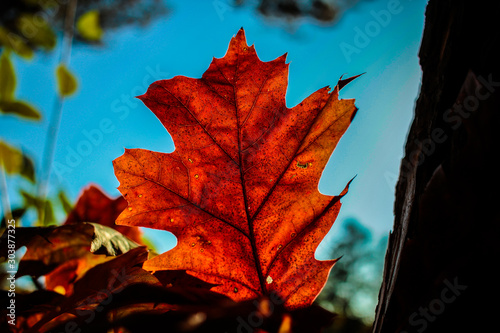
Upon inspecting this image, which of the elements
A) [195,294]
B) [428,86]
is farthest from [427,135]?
[195,294]

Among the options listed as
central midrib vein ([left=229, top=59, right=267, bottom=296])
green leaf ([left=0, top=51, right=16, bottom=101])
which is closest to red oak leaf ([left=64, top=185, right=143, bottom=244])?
green leaf ([left=0, top=51, right=16, bottom=101])

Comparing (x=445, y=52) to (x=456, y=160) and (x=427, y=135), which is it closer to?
(x=427, y=135)

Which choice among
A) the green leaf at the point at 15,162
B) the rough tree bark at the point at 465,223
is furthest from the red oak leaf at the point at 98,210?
the rough tree bark at the point at 465,223

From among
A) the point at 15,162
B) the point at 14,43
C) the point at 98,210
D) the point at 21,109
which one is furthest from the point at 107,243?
the point at 14,43

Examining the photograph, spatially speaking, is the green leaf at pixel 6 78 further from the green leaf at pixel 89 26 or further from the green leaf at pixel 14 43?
the green leaf at pixel 89 26

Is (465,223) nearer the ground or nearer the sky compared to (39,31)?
nearer the ground

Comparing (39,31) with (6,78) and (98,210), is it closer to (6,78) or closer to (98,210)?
(6,78)
